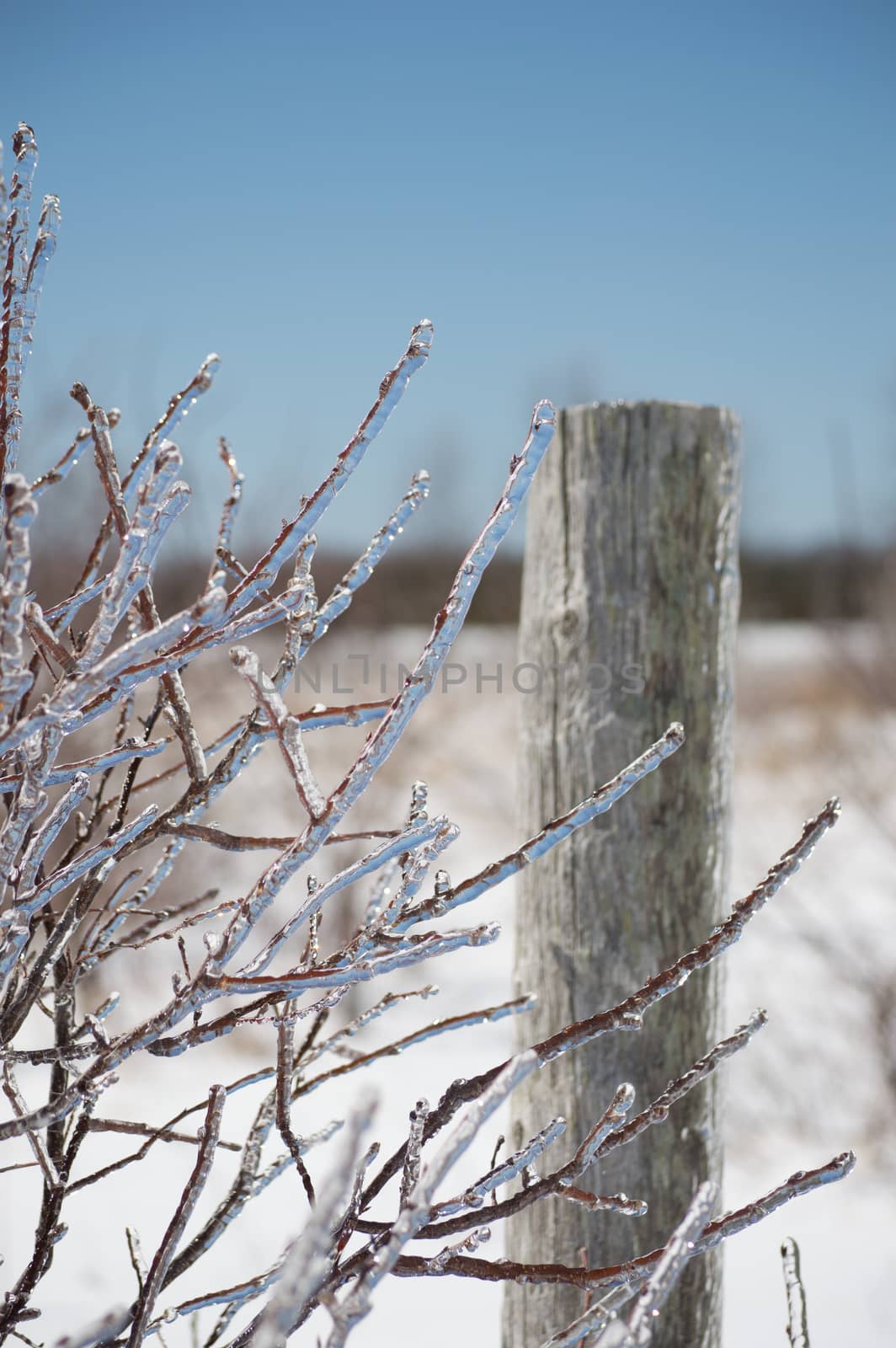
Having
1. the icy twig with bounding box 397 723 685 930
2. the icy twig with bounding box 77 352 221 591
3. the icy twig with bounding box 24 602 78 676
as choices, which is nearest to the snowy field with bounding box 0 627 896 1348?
Result: the icy twig with bounding box 397 723 685 930

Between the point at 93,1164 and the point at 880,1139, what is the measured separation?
3.04m

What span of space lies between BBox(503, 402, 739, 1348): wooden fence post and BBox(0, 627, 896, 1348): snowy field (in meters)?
0.42

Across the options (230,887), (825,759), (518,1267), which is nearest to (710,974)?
(518,1267)

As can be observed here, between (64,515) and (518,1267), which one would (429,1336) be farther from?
(64,515)

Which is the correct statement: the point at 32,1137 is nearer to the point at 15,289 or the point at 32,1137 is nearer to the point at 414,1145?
the point at 414,1145

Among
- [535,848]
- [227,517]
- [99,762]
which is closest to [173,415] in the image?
[227,517]

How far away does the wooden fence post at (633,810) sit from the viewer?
1787mm

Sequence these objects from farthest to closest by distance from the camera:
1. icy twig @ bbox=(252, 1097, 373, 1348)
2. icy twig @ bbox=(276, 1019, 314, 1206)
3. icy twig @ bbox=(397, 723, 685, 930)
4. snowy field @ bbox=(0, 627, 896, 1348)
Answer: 1. snowy field @ bbox=(0, 627, 896, 1348)
2. icy twig @ bbox=(276, 1019, 314, 1206)
3. icy twig @ bbox=(397, 723, 685, 930)
4. icy twig @ bbox=(252, 1097, 373, 1348)

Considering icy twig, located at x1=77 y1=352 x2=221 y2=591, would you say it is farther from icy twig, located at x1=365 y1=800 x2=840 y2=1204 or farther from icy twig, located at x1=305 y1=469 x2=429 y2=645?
icy twig, located at x1=365 y1=800 x2=840 y2=1204

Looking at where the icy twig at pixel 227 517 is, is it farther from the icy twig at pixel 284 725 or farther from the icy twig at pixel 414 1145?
the icy twig at pixel 414 1145

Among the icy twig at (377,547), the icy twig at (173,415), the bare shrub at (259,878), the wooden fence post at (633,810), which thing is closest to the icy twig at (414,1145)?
the bare shrub at (259,878)

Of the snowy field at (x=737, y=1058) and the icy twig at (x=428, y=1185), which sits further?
the snowy field at (x=737, y=1058)

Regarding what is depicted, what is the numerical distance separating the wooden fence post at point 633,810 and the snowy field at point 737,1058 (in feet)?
1.37

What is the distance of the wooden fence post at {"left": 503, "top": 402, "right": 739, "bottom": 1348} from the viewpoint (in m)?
1.79
